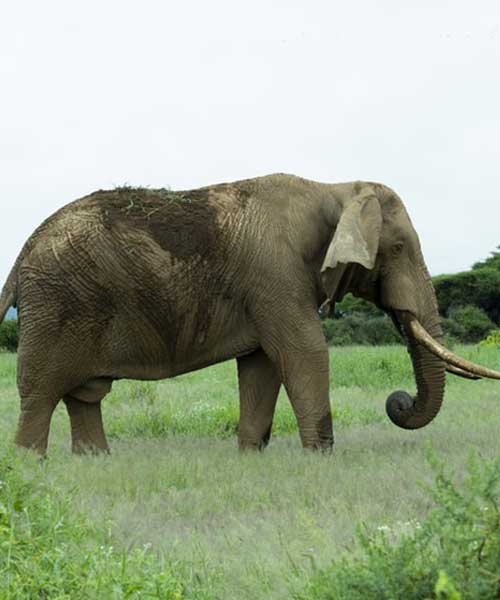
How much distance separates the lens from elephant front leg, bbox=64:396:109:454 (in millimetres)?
7766

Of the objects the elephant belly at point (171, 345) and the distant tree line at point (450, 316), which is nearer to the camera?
the elephant belly at point (171, 345)

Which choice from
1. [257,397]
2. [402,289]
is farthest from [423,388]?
[257,397]

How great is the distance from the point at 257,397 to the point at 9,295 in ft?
7.14

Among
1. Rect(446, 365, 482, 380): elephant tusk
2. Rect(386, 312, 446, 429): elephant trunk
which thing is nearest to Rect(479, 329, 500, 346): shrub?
Rect(446, 365, 482, 380): elephant tusk

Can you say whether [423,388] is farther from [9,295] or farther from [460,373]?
[9,295]

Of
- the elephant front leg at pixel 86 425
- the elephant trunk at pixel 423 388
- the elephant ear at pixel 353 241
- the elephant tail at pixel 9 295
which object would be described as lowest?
the elephant front leg at pixel 86 425

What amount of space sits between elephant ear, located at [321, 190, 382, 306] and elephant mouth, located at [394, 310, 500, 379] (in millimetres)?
666

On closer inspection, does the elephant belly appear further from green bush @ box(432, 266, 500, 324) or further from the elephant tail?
green bush @ box(432, 266, 500, 324)

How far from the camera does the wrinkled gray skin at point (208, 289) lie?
716cm

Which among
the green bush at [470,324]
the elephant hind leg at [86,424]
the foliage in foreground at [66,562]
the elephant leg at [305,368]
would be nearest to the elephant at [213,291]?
the elephant leg at [305,368]

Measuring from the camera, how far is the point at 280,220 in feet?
23.9

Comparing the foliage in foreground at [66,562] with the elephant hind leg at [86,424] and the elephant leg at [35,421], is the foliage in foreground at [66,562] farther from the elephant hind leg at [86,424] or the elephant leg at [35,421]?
the elephant hind leg at [86,424]

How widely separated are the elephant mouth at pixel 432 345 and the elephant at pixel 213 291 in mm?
13

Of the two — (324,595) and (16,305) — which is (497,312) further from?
(324,595)
